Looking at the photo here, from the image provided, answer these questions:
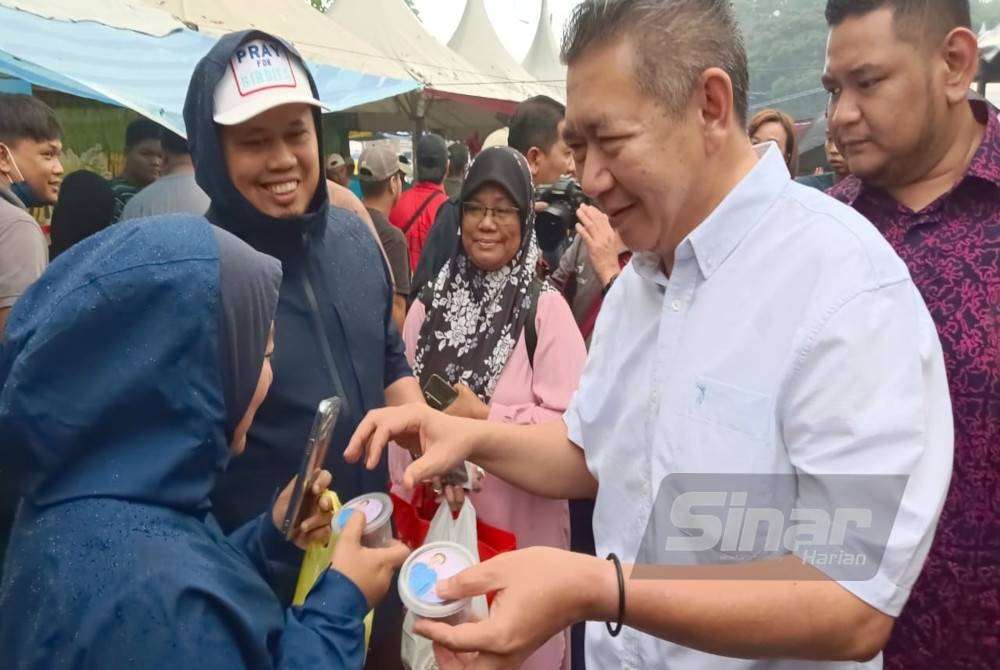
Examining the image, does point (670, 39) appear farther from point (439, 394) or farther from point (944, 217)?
point (439, 394)

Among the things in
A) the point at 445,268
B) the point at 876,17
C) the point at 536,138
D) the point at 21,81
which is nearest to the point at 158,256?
the point at 876,17

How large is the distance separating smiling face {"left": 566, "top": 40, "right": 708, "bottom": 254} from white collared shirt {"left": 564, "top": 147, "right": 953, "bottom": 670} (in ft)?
0.22

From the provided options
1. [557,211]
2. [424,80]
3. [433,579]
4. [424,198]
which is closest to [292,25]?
[424,80]

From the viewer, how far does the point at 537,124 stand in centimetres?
393

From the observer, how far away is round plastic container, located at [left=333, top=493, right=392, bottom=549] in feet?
5.35

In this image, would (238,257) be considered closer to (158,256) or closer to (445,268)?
(158,256)

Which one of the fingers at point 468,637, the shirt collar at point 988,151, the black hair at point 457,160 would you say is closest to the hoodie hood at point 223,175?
the fingers at point 468,637

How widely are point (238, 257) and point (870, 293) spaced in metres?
1.04

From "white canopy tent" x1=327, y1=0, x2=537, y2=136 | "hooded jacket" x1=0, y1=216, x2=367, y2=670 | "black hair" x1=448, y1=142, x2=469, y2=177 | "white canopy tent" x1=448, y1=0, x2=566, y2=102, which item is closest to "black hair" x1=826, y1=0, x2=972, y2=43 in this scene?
"hooded jacket" x1=0, y1=216, x2=367, y2=670

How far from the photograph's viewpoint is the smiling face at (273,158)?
6.84 feet

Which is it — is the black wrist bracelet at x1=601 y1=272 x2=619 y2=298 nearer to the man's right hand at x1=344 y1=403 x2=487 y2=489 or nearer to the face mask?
the man's right hand at x1=344 y1=403 x2=487 y2=489

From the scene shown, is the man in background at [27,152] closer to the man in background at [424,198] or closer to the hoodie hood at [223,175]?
the hoodie hood at [223,175]

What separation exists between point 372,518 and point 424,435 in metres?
0.22

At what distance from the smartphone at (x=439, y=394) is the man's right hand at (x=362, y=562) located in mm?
937
